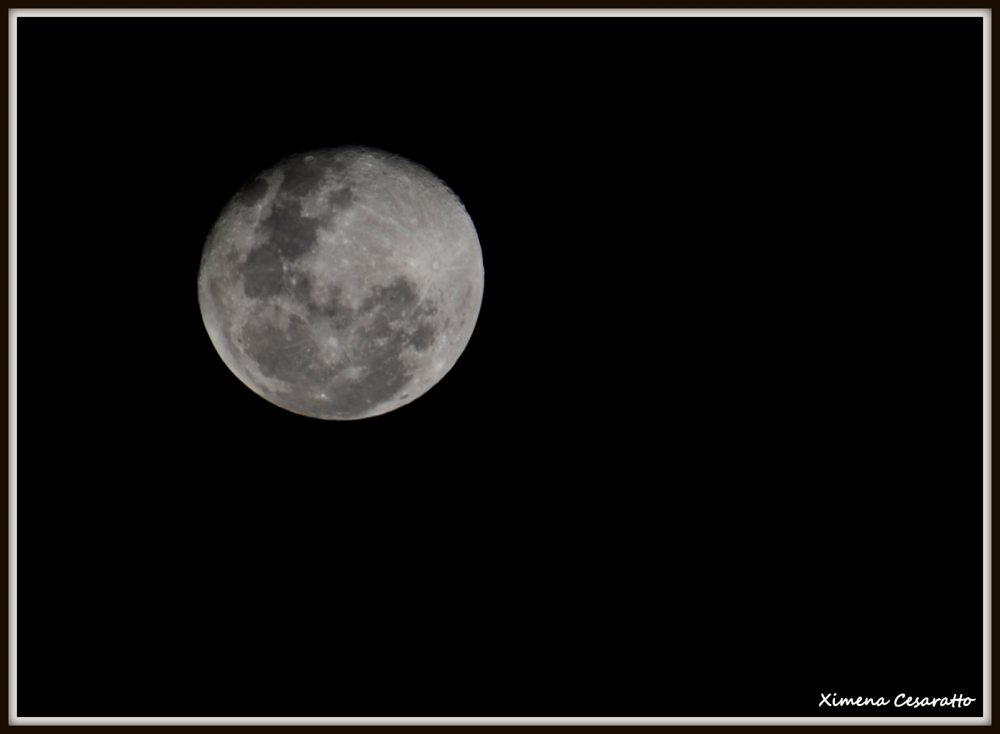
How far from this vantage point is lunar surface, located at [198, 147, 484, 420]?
228cm

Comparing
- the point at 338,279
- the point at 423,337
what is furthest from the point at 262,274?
the point at 423,337

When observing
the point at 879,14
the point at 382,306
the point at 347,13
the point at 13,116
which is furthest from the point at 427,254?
the point at 879,14

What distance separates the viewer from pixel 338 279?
226 cm

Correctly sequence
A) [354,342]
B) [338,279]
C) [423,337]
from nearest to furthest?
[338,279]
[354,342]
[423,337]

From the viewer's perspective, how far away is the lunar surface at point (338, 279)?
2279mm

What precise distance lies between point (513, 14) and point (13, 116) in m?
2.47

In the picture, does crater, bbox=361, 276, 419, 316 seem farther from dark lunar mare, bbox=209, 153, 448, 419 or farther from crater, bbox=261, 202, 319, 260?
crater, bbox=261, 202, 319, 260

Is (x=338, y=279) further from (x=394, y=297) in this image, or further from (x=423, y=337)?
(x=423, y=337)

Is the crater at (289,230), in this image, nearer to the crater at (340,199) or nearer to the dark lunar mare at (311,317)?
the dark lunar mare at (311,317)

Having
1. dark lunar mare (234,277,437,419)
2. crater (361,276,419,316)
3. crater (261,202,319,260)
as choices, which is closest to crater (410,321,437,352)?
dark lunar mare (234,277,437,419)

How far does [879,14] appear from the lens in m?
2.52

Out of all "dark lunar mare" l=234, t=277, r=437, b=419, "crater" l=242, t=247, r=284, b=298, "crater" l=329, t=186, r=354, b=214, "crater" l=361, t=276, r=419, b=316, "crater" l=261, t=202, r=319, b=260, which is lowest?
"dark lunar mare" l=234, t=277, r=437, b=419

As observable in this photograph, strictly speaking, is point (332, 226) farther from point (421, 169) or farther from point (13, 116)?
point (13, 116)

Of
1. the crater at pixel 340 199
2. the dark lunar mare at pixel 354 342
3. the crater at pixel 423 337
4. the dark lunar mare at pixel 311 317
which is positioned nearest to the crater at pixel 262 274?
the dark lunar mare at pixel 311 317
